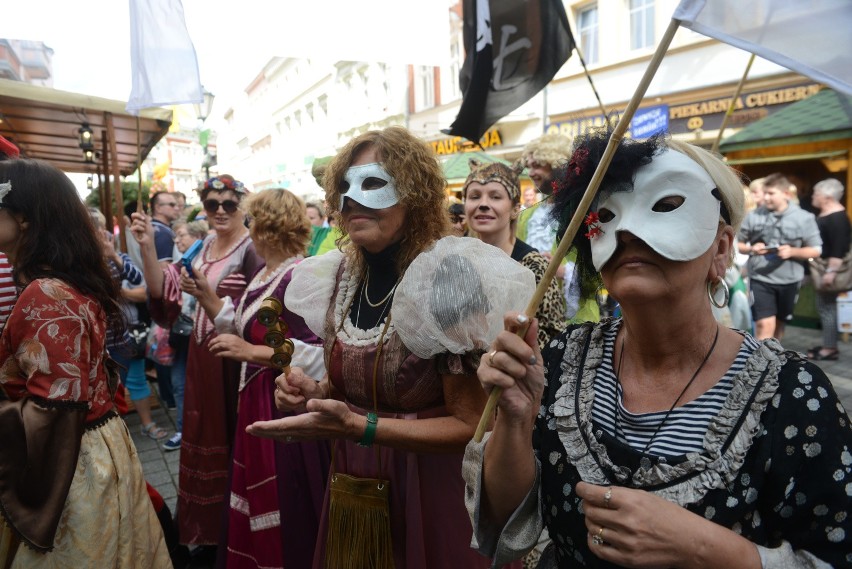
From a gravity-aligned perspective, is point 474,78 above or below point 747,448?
above

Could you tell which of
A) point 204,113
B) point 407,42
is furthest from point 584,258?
point 204,113

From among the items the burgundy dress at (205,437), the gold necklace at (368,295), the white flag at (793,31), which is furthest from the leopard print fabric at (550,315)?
the burgundy dress at (205,437)

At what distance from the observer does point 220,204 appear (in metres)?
3.83

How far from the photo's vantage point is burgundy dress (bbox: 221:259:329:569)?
2.62 metres

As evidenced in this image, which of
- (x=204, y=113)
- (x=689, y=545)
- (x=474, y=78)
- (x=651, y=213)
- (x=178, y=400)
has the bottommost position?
(x=178, y=400)

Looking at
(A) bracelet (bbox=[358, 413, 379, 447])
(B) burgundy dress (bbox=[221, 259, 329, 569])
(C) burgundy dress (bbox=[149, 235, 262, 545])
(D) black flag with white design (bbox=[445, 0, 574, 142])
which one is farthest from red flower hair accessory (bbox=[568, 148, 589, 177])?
(C) burgundy dress (bbox=[149, 235, 262, 545])

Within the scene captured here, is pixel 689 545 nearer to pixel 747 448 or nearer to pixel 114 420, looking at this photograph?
pixel 747 448

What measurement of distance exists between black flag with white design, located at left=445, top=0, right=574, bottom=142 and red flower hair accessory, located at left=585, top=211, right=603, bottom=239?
2443mm

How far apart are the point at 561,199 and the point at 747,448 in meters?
0.67

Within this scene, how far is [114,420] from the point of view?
2.36m

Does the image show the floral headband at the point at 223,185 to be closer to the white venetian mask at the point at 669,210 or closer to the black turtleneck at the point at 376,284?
the black turtleneck at the point at 376,284

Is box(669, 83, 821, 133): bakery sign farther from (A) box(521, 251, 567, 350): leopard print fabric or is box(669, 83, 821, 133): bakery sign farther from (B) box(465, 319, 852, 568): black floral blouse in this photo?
(B) box(465, 319, 852, 568): black floral blouse

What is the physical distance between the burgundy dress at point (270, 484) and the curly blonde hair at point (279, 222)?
0.81 ft

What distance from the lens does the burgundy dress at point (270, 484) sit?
8.59 feet
